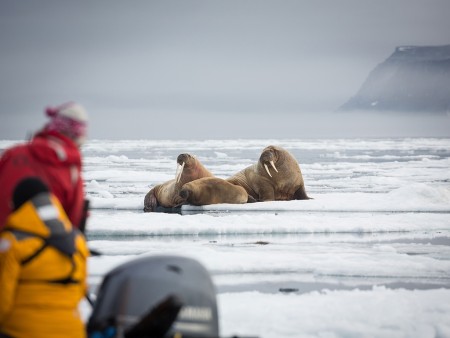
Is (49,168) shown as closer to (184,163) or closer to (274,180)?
(184,163)

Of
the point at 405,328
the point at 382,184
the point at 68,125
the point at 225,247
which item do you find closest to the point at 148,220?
the point at 225,247

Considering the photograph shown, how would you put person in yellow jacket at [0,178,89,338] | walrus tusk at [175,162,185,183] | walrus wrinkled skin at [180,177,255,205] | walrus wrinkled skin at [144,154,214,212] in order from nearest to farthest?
person in yellow jacket at [0,178,89,338] < walrus wrinkled skin at [180,177,255,205] < walrus wrinkled skin at [144,154,214,212] < walrus tusk at [175,162,185,183]

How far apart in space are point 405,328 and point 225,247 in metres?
3.56

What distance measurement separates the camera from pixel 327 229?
926cm

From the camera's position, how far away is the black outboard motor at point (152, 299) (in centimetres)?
276

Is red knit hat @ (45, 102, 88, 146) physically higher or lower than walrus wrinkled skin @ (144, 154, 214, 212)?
higher

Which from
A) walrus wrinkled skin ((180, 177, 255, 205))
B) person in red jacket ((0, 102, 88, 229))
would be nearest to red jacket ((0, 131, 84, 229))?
person in red jacket ((0, 102, 88, 229))

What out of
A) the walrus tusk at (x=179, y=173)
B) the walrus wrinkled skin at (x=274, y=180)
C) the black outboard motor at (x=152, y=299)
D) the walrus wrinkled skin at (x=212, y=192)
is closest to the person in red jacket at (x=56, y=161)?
the black outboard motor at (x=152, y=299)

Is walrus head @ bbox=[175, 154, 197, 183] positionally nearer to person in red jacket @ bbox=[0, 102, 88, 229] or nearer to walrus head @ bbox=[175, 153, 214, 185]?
walrus head @ bbox=[175, 153, 214, 185]

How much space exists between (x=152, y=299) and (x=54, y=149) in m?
0.75

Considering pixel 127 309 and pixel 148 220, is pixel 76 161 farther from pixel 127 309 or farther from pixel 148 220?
pixel 148 220

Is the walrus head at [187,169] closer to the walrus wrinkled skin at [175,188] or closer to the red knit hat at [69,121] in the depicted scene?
the walrus wrinkled skin at [175,188]

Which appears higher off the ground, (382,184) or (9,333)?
(9,333)

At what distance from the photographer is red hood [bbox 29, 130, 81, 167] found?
9.57 ft
